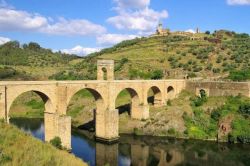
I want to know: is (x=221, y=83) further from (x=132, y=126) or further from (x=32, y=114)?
(x=32, y=114)

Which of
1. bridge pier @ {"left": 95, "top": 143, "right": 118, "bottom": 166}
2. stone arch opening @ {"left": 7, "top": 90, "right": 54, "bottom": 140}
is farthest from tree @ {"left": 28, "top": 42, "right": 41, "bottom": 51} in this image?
bridge pier @ {"left": 95, "top": 143, "right": 118, "bottom": 166}

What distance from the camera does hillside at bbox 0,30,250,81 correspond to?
64312 millimetres

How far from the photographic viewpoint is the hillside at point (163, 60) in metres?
64.3

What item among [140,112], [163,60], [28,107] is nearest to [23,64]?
[28,107]

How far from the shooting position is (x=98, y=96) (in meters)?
37.2

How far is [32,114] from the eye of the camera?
173 feet

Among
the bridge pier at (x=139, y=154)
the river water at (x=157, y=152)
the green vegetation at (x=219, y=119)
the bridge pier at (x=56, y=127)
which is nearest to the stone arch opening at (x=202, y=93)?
the green vegetation at (x=219, y=119)

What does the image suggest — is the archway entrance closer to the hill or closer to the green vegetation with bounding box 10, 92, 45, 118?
the green vegetation with bounding box 10, 92, 45, 118

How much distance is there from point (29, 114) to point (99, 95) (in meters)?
20.4

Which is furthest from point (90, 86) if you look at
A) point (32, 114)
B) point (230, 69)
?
point (230, 69)

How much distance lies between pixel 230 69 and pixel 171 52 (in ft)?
62.7

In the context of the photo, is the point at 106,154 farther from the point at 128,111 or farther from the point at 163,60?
the point at 163,60

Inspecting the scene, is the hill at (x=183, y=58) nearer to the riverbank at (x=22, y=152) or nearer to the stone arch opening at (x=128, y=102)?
the stone arch opening at (x=128, y=102)

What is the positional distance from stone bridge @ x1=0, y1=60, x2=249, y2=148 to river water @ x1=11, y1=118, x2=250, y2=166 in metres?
2.24
